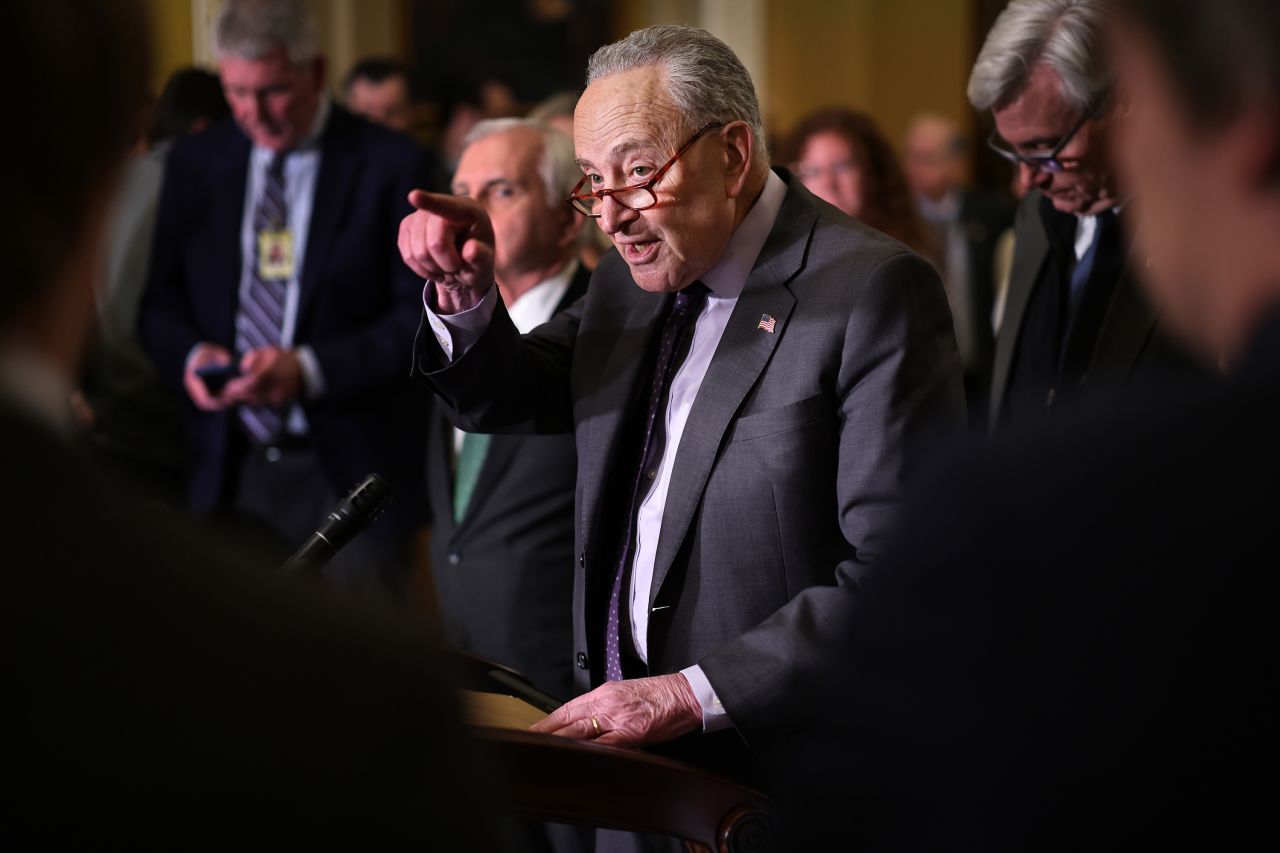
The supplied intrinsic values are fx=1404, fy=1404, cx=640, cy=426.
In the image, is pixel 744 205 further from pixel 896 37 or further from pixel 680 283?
pixel 896 37

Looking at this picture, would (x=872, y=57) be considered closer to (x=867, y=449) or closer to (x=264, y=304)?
(x=264, y=304)

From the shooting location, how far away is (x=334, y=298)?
3826 mm

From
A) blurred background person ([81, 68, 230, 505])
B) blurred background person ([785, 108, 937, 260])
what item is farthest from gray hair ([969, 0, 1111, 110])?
blurred background person ([81, 68, 230, 505])

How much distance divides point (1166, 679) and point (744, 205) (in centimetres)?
154

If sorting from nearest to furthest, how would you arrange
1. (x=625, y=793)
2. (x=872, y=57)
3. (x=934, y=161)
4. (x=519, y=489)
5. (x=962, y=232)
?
1. (x=625, y=793)
2. (x=519, y=489)
3. (x=962, y=232)
4. (x=934, y=161)
5. (x=872, y=57)

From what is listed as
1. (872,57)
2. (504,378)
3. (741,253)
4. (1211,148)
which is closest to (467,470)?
(504,378)

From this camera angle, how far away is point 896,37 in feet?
32.5

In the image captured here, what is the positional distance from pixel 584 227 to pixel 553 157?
22 centimetres

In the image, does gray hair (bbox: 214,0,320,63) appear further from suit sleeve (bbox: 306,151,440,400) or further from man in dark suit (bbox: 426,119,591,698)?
man in dark suit (bbox: 426,119,591,698)

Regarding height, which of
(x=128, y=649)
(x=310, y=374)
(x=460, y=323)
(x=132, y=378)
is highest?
(x=128, y=649)

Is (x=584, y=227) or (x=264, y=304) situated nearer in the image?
(x=584, y=227)

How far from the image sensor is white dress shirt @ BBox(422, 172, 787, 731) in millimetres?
2168

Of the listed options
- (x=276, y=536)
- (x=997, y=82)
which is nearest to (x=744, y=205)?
(x=997, y=82)

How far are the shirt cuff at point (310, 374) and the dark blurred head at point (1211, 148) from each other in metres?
3.00
